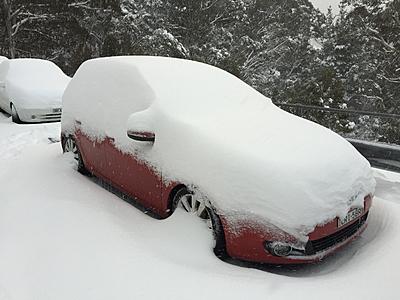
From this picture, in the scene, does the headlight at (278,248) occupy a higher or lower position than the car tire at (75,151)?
higher

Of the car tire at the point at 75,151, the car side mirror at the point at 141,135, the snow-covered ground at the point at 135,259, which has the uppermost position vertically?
the car side mirror at the point at 141,135

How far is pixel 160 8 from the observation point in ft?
87.2

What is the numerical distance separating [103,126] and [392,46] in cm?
1948

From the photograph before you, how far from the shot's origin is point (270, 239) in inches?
118

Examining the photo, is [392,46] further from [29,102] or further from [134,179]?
[134,179]

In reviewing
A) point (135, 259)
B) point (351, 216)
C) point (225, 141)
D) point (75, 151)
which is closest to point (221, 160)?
point (225, 141)

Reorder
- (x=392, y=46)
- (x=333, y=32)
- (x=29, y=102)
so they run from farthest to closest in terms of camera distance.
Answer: (x=333, y=32)
(x=392, y=46)
(x=29, y=102)

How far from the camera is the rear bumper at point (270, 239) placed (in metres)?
3.03

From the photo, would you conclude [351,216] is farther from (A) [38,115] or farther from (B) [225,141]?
(A) [38,115]

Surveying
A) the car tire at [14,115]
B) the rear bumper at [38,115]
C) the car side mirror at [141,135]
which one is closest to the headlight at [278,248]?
the car side mirror at [141,135]

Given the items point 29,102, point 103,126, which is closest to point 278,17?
point 29,102

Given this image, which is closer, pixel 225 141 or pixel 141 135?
pixel 225 141

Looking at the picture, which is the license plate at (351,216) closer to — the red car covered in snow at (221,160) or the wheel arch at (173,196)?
the red car covered in snow at (221,160)

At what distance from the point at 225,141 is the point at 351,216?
1.20 meters
